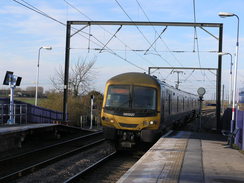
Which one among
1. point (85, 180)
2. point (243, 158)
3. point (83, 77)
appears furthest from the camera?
point (83, 77)

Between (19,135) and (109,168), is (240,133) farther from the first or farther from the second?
(19,135)

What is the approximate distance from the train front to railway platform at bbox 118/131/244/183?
4.19 ft

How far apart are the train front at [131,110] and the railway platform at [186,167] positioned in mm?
1278

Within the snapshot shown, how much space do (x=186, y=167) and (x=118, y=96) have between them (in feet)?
19.5

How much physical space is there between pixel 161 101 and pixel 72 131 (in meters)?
9.60

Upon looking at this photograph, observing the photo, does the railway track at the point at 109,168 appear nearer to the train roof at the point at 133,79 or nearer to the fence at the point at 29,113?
the train roof at the point at 133,79

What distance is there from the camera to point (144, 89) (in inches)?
557

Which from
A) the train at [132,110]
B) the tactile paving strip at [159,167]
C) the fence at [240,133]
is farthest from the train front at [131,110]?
the fence at [240,133]

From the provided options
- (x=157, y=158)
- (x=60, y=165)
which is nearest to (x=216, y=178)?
(x=157, y=158)

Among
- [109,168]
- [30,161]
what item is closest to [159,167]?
[109,168]

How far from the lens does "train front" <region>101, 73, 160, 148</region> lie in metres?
13.5

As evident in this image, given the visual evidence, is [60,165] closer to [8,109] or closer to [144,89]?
[144,89]

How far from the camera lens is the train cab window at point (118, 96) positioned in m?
14.0

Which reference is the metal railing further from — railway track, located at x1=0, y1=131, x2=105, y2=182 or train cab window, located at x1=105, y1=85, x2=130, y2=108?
train cab window, located at x1=105, y1=85, x2=130, y2=108
